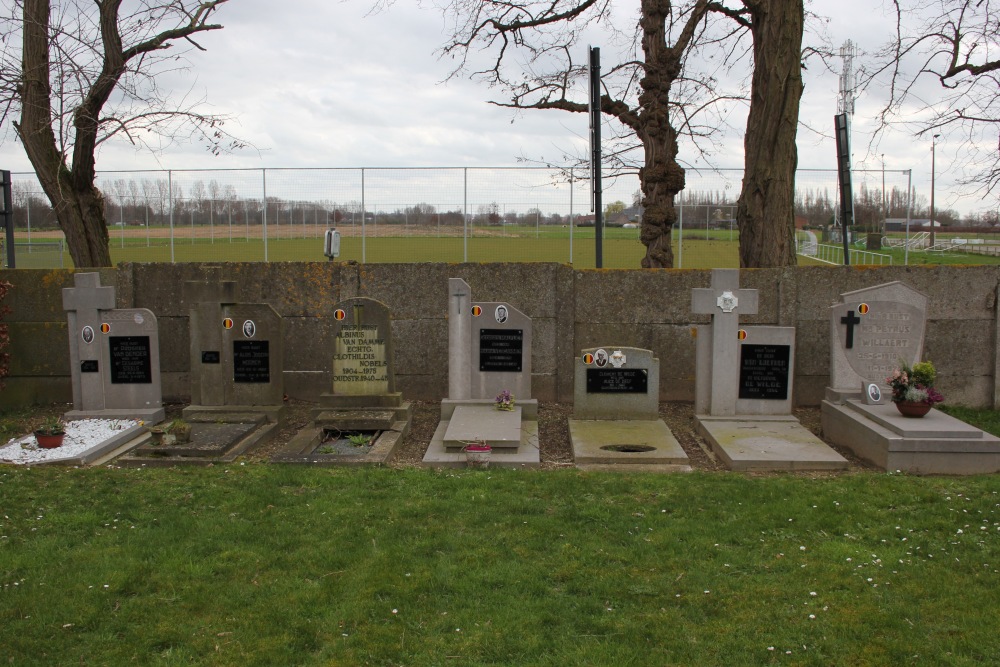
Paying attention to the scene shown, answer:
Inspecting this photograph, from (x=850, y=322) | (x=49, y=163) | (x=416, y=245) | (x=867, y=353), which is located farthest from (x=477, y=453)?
(x=416, y=245)

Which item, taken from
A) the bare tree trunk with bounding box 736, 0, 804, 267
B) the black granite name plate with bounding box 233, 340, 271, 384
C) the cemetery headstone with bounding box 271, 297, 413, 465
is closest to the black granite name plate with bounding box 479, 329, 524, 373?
the cemetery headstone with bounding box 271, 297, 413, 465

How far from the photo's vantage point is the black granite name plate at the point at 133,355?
359 inches

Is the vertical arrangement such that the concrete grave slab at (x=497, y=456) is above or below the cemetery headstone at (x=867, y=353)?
below

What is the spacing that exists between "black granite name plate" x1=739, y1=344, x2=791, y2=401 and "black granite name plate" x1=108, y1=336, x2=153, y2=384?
6865mm

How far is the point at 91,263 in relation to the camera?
39.3 ft

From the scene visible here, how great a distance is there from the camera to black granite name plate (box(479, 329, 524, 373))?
910cm

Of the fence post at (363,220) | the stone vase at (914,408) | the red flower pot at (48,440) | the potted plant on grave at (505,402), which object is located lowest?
the red flower pot at (48,440)

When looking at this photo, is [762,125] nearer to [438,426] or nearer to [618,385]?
[618,385]

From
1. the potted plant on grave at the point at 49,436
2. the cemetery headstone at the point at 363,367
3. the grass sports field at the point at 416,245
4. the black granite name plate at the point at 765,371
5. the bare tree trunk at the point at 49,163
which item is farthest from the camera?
the grass sports field at the point at 416,245

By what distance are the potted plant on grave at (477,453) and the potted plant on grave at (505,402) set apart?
4.00ft

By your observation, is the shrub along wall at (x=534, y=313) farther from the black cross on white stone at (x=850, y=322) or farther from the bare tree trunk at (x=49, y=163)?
the bare tree trunk at (x=49, y=163)

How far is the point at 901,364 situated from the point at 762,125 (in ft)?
14.1

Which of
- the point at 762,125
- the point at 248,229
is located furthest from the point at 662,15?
the point at 248,229

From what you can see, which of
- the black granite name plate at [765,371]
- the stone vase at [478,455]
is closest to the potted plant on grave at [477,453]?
the stone vase at [478,455]
